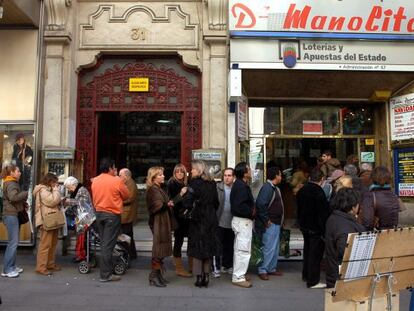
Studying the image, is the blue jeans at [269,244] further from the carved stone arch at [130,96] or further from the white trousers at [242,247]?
the carved stone arch at [130,96]

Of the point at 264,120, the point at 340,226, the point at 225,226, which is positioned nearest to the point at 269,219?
the point at 225,226

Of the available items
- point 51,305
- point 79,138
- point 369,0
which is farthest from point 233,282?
point 369,0

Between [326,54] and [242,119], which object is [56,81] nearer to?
[242,119]

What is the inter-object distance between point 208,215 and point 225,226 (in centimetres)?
88

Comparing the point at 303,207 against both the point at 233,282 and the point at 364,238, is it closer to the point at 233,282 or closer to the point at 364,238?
the point at 233,282

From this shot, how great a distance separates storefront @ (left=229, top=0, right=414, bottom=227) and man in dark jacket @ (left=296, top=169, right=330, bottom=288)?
2888 millimetres

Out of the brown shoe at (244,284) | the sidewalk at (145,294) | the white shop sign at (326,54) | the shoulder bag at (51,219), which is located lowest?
the sidewalk at (145,294)

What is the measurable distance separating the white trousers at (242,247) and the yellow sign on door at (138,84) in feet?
13.9

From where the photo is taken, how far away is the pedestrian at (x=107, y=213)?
6.55m

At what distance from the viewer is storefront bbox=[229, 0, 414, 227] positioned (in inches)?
351

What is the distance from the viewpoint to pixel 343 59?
9.07 m

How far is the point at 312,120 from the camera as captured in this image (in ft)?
35.0

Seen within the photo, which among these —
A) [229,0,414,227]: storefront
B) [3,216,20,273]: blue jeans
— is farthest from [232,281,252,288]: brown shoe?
[229,0,414,227]: storefront

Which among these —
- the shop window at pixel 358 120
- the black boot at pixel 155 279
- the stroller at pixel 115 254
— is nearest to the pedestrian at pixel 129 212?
the stroller at pixel 115 254
